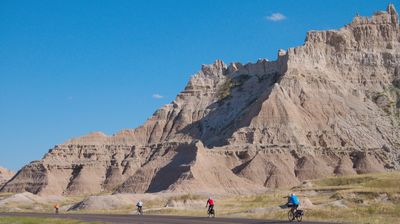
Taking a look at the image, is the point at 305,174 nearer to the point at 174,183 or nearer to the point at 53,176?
the point at 174,183

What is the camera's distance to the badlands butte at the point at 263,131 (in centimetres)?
12681

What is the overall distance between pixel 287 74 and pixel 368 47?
2226 centimetres

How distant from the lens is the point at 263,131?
138 metres

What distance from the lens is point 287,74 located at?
151m

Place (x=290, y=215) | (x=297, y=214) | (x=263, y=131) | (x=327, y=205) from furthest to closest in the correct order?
1. (x=263, y=131)
2. (x=327, y=205)
3. (x=290, y=215)
4. (x=297, y=214)

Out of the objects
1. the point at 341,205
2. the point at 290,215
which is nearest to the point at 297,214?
the point at 290,215

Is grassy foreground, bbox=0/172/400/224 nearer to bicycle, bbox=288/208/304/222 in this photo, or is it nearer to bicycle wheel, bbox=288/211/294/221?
bicycle wheel, bbox=288/211/294/221

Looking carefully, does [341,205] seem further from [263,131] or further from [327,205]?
[263,131]

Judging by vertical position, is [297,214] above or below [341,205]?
below

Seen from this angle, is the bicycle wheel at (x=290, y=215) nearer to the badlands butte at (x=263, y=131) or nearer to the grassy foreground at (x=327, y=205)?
the grassy foreground at (x=327, y=205)

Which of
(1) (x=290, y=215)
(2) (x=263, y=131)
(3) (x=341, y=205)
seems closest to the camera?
(1) (x=290, y=215)

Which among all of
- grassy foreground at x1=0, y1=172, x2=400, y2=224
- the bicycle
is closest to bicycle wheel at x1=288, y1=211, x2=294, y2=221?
the bicycle

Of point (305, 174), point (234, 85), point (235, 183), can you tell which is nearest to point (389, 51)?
point (234, 85)

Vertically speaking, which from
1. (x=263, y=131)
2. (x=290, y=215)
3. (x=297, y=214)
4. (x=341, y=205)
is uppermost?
(x=263, y=131)
